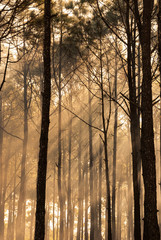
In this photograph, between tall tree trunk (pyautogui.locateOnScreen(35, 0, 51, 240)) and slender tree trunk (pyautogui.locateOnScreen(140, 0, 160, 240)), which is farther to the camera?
tall tree trunk (pyautogui.locateOnScreen(35, 0, 51, 240))

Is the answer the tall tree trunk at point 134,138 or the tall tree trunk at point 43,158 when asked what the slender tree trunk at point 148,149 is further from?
the tall tree trunk at point 43,158

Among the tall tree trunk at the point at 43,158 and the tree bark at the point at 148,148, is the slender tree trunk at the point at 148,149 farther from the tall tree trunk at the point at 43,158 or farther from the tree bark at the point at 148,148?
the tall tree trunk at the point at 43,158

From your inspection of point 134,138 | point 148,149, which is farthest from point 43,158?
point 134,138

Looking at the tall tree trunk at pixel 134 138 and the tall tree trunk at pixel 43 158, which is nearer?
the tall tree trunk at pixel 43 158

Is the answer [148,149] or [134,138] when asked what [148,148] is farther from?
[134,138]

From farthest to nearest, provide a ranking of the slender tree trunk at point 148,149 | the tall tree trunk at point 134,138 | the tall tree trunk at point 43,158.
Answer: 1. the tall tree trunk at point 134,138
2. the tall tree trunk at point 43,158
3. the slender tree trunk at point 148,149

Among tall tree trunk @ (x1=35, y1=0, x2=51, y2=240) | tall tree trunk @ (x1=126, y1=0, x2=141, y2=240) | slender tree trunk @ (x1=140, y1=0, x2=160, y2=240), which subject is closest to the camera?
slender tree trunk @ (x1=140, y1=0, x2=160, y2=240)

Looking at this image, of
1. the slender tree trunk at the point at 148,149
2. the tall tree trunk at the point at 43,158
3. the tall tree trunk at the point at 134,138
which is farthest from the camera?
the tall tree trunk at the point at 134,138

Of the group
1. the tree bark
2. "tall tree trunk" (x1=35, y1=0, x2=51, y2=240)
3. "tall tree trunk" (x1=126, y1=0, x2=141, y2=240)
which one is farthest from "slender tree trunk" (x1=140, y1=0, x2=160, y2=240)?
"tall tree trunk" (x1=35, y1=0, x2=51, y2=240)

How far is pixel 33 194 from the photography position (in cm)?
2627

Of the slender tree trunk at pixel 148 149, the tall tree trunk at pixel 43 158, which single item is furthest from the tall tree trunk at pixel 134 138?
the tall tree trunk at pixel 43 158

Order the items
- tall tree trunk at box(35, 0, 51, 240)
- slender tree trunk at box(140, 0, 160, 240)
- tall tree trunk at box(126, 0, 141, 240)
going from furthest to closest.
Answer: tall tree trunk at box(126, 0, 141, 240)
tall tree trunk at box(35, 0, 51, 240)
slender tree trunk at box(140, 0, 160, 240)

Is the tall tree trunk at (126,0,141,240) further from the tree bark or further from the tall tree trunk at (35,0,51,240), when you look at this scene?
the tall tree trunk at (35,0,51,240)

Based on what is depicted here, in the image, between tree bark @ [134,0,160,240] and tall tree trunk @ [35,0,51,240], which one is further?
tall tree trunk @ [35,0,51,240]
